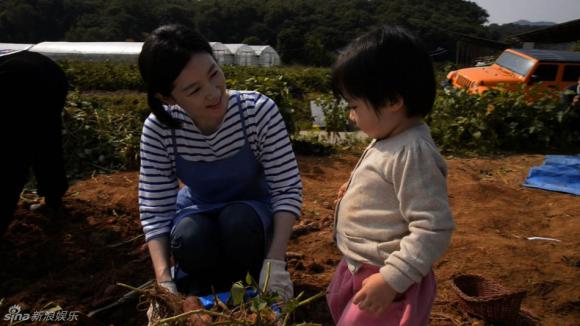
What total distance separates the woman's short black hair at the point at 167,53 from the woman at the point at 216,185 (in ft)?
0.17

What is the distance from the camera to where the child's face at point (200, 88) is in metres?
1.39

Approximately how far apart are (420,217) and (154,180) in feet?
3.22

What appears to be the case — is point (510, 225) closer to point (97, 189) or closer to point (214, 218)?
point (214, 218)

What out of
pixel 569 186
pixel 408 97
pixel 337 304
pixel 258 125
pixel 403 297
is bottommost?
pixel 569 186

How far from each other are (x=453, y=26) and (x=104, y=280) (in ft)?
121

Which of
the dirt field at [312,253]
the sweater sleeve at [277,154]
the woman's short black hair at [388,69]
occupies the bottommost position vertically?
the dirt field at [312,253]

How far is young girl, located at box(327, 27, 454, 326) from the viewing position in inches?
Result: 38.6

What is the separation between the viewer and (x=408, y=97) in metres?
1.03

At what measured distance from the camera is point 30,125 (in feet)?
7.39

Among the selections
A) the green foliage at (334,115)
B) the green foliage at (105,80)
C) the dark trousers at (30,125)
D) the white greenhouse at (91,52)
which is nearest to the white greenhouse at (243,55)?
the white greenhouse at (91,52)

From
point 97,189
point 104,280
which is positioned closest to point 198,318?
point 104,280

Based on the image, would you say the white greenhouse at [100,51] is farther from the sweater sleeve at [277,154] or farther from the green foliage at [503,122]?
the sweater sleeve at [277,154]

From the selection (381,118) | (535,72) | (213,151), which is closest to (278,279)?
(213,151)

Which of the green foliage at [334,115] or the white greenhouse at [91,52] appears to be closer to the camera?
the green foliage at [334,115]
